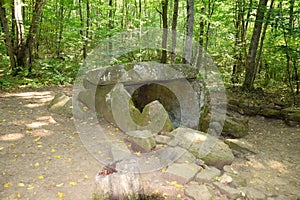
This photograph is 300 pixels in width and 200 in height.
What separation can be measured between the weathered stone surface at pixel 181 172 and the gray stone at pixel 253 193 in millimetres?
819

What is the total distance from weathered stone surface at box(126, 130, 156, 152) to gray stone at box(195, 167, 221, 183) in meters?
1.05

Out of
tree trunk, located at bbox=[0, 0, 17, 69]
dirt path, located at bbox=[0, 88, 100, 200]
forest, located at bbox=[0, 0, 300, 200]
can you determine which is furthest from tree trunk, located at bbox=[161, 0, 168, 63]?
dirt path, located at bbox=[0, 88, 100, 200]

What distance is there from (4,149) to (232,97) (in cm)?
772

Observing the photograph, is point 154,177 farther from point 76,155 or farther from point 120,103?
point 120,103

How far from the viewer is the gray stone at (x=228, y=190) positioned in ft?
11.3

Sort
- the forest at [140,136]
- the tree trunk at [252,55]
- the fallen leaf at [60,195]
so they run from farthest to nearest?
1. the tree trunk at [252,55]
2. the forest at [140,136]
3. the fallen leaf at [60,195]

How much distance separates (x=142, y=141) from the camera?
14.3 ft

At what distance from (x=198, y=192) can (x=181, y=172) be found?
1.54 feet

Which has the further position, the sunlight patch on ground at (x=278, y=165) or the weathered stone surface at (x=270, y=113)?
the weathered stone surface at (x=270, y=113)

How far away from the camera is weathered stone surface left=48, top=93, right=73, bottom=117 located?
578cm

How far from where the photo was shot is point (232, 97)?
9.06 meters

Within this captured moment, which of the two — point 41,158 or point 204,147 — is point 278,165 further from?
point 41,158

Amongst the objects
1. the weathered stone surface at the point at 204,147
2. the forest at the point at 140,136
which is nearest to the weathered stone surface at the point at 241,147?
the forest at the point at 140,136

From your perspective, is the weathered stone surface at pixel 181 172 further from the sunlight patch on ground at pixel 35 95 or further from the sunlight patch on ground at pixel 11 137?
the sunlight patch on ground at pixel 35 95
